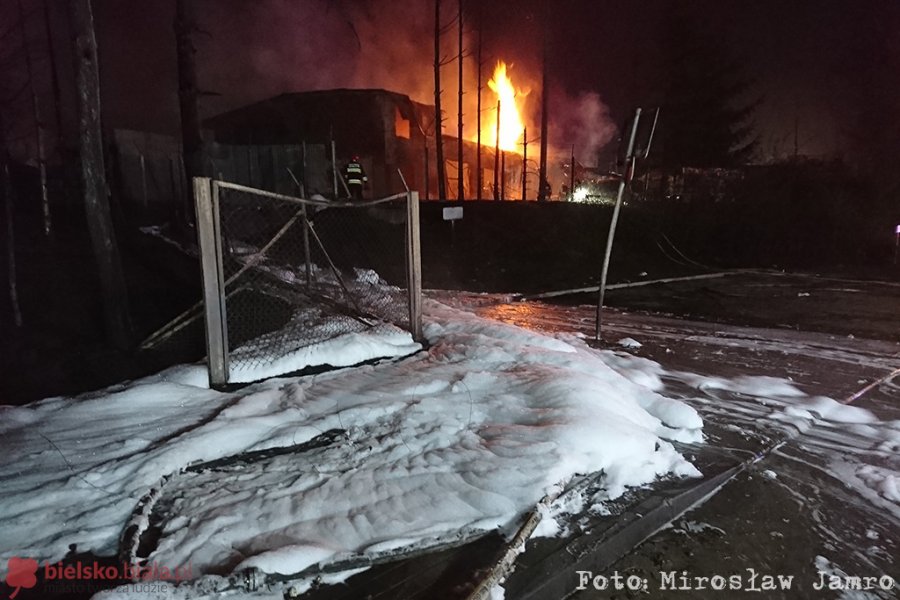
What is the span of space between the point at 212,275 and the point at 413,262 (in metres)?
2.28

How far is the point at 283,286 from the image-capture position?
7750 mm

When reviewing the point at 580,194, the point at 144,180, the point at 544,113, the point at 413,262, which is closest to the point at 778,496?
the point at 413,262

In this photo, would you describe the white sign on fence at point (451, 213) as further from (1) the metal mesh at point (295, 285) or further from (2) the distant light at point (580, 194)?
(2) the distant light at point (580, 194)

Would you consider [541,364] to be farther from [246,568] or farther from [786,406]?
[246,568]

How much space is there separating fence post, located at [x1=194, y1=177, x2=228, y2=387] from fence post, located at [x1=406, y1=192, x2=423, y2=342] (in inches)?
84.4

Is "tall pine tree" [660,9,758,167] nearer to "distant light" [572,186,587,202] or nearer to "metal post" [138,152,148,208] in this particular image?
"distant light" [572,186,587,202]

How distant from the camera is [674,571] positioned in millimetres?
2812

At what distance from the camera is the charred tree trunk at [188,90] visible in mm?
11578

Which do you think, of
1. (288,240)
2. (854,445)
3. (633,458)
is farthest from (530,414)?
(288,240)

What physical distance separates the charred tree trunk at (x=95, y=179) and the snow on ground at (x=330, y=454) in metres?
4.30

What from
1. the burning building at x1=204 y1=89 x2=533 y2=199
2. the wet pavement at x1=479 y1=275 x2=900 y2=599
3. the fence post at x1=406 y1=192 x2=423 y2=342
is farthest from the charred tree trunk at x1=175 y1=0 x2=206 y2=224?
the burning building at x1=204 y1=89 x2=533 y2=199

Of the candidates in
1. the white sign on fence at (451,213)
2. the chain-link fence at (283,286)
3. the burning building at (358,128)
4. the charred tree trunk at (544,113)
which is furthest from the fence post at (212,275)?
the charred tree trunk at (544,113)

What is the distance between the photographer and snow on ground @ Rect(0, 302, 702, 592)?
2.76m

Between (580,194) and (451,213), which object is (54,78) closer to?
(451,213)
